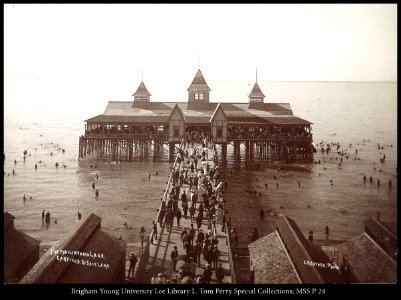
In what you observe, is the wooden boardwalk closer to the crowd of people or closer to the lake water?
the crowd of people

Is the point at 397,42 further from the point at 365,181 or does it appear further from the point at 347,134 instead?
the point at 347,134

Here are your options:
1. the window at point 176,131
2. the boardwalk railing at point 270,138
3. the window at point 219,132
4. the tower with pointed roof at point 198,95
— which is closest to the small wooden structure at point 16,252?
the window at point 176,131

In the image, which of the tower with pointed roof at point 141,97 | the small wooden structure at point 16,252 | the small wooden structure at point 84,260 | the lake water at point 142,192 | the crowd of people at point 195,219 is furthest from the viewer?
the tower with pointed roof at point 141,97

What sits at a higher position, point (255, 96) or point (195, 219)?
point (255, 96)

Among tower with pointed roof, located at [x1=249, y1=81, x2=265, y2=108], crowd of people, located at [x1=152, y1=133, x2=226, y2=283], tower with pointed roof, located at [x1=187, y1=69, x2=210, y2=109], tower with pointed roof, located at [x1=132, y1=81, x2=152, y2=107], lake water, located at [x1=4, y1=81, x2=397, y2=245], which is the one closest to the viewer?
crowd of people, located at [x1=152, y1=133, x2=226, y2=283]

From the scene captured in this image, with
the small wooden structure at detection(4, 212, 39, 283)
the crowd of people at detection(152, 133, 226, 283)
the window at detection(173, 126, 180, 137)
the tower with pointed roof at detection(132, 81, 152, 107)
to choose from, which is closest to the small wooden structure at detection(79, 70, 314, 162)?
the window at detection(173, 126, 180, 137)

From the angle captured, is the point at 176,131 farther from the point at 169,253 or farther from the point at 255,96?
the point at 169,253

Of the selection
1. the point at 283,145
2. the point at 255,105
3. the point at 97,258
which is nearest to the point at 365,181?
the point at 283,145

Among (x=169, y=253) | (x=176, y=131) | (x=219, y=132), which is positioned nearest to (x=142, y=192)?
(x=176, y=131)

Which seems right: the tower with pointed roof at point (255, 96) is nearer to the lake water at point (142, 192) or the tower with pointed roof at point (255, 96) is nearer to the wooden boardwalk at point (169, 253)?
the lake water at point (142, 192)
